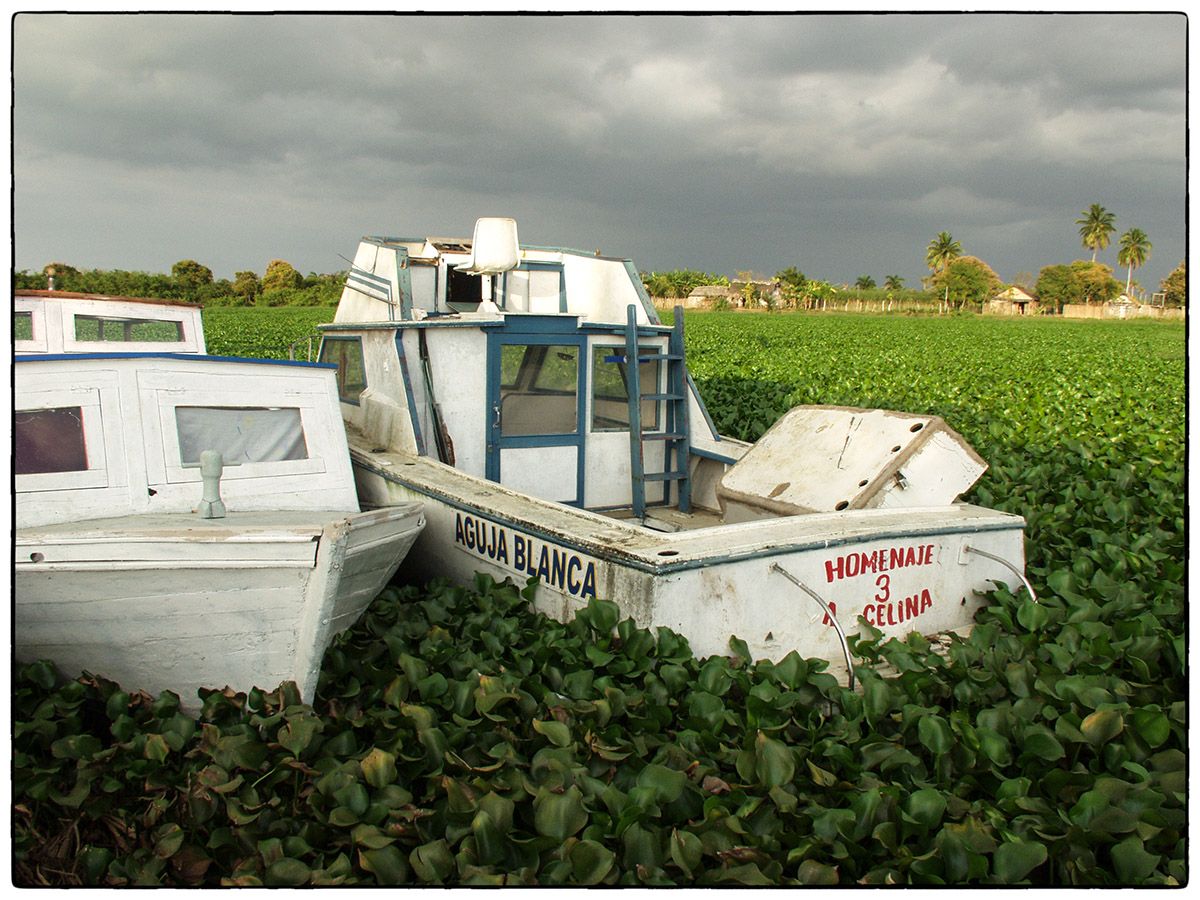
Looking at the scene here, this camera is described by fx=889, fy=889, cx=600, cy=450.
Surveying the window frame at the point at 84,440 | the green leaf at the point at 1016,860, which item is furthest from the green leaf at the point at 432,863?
the window frame at the point at 84,440

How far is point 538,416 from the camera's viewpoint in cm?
611

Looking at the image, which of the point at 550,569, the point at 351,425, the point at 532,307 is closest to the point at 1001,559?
the point at 550,569

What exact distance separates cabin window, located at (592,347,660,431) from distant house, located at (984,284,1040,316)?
3052 inches

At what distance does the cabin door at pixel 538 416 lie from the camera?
5883 millimetres

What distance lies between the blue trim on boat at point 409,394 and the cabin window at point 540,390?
0.58 metres

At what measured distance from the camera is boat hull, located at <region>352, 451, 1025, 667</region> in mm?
3812

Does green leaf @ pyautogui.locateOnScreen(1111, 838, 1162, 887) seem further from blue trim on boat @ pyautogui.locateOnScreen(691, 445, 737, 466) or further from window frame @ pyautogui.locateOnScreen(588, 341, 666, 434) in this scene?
window frame @ pyautogui.locateOnScreen(588, 341, 666, 434)

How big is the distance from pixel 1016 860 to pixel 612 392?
4.23 m

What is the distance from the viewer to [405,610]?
448 cm

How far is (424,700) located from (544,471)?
2.68m

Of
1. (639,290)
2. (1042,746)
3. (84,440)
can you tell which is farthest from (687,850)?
(639,290)

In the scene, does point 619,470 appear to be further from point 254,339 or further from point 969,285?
point 969,285

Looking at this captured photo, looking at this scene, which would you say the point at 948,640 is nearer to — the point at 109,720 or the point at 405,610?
the point at 405,610

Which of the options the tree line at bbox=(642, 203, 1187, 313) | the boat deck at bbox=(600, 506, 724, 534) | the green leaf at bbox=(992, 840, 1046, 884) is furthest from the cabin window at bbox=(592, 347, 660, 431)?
the tree line at bbox=(642, 203, 1187, 313)
